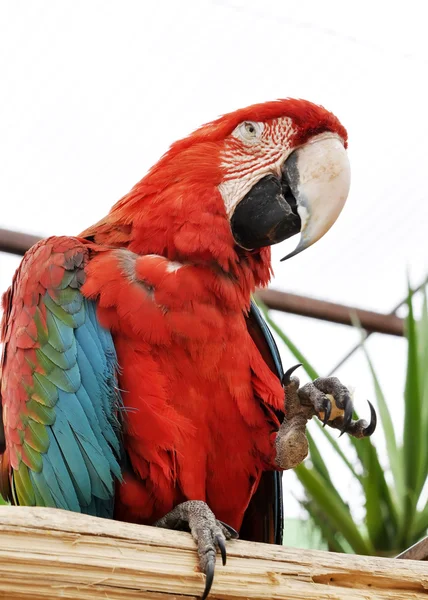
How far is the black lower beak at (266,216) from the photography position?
2.09 meters

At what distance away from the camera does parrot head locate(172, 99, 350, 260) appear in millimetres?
2084

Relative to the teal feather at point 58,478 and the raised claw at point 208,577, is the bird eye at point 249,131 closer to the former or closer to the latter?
the teal feather at point 58,478

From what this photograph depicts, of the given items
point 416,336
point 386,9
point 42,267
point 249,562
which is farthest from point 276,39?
point 249,562

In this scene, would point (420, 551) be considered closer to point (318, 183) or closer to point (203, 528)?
point (203, 528)

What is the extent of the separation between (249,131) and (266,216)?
307mm

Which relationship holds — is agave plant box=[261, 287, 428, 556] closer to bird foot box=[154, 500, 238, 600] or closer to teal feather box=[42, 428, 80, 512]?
bird foot box=[154, 500, 238, 600]

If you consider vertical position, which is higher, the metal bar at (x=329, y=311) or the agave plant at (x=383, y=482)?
the metal bar at (x=329, y=311)

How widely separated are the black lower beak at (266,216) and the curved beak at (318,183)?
0.09ft

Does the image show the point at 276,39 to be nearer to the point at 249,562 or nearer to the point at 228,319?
the point at 228,319

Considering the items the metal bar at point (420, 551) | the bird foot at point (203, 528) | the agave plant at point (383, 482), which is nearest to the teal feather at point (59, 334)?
the bird foot at point (203, 528)

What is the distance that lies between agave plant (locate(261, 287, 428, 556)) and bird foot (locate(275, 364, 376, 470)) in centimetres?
151

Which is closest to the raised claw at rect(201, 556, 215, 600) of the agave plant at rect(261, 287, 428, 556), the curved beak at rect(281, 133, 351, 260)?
the curved beak at rect(281, 133, 351, 260)

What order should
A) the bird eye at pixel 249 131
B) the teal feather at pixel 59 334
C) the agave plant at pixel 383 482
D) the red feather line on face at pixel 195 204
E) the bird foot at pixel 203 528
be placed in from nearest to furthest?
the bird foot at pixel 203 528 → the teal feather at pixel 59 334 → the red feather line on face at pixel 195 204 → the bird eye at pixel 249 131 → the agave plant at pixel 383 482

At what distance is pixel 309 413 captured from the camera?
2.08 m
